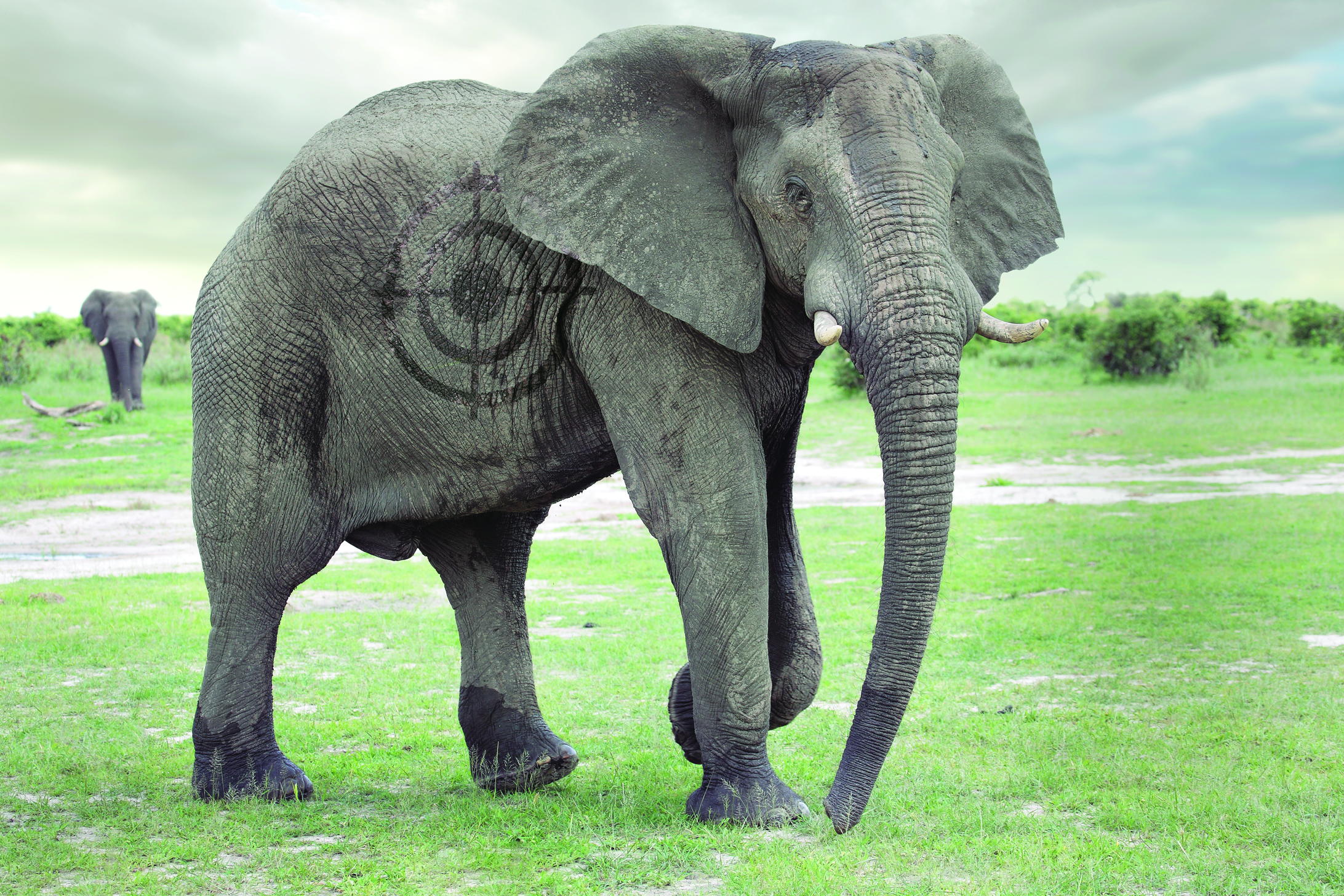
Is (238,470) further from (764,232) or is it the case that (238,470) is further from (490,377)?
(764,232)

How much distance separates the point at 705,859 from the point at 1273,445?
19709mm

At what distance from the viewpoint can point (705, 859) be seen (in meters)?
4.60

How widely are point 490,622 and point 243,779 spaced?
134 cm

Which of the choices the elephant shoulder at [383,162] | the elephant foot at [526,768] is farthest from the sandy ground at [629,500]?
the elephant shoulder at [383,162]

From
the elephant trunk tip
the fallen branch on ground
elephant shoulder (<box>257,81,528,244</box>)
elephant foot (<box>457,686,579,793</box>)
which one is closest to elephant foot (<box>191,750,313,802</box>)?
elephant foot (<box>457,686,579,793</box>)

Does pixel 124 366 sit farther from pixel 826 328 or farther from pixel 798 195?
pixel 826 328

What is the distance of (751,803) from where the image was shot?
4.95 meters

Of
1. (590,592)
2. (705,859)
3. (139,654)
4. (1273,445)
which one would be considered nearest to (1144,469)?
(1273,445)

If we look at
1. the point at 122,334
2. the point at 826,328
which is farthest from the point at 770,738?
the point at 122,334

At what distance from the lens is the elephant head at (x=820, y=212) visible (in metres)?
4.29

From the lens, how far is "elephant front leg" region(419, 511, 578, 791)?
6098 millimetres

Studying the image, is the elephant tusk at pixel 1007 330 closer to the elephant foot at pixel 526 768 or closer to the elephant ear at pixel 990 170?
the elephant ear at pixel 990 170

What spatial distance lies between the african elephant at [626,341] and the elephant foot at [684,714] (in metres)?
0.02

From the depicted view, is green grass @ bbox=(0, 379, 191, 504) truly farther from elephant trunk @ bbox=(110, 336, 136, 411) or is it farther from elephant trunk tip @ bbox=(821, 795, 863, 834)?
elephant trunk tip @ bbox=(821, 795, 863, 834)
